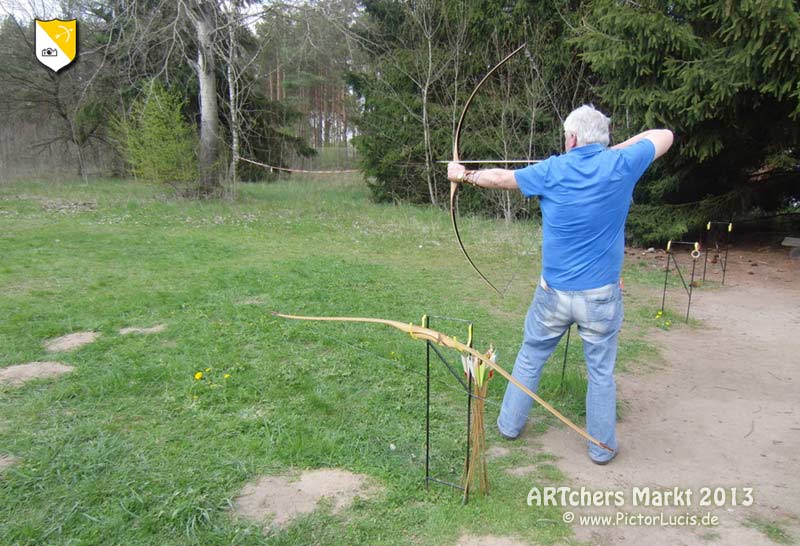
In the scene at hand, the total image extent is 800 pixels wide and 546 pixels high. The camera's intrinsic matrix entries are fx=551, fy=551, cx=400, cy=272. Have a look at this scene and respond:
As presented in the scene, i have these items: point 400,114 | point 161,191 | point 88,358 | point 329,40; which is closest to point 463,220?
point 400,114

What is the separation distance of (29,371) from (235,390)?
4.52ft

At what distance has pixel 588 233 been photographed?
95.9 inches

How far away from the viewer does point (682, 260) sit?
8.59 m

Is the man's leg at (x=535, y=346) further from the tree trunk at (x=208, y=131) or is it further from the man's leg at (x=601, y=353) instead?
the tree trunk at (x=208, y=131)

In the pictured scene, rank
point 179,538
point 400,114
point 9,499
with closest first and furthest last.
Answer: point 179,538
point 9,499
point 400,114

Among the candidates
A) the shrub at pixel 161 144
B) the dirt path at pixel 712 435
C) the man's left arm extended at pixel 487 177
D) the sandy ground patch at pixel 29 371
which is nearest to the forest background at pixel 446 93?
the shrub at pixel 161 144

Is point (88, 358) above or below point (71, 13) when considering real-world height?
below

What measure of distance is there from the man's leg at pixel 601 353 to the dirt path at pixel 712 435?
0.56 ft

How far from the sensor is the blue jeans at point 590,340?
249 centimetres

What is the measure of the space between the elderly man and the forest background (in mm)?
4955

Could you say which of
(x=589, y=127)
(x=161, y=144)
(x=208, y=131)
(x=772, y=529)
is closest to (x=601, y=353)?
(x=772, y=529)

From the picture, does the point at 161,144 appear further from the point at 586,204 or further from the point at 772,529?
the point at 772,529

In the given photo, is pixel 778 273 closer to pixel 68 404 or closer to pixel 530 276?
pixel 530 276

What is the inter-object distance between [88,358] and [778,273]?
820cm
